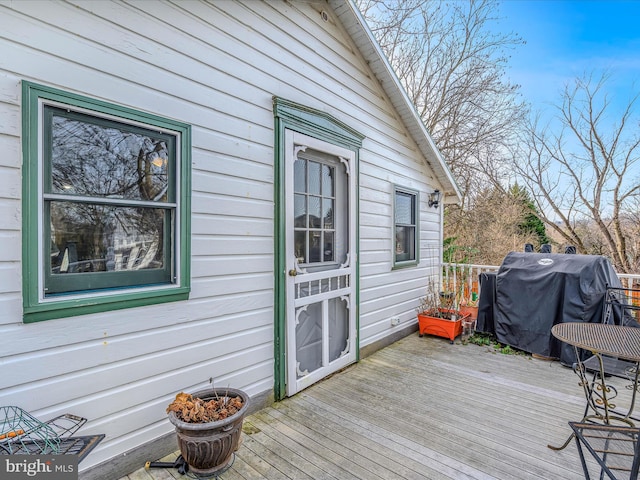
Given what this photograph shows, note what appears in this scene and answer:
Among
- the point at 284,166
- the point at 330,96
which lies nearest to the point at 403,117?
the point at 330,96

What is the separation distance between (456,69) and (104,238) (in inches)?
399

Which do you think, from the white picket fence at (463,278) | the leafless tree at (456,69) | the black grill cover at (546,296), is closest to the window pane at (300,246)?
the black grill cover at (546,296)

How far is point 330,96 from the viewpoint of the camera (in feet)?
11.6

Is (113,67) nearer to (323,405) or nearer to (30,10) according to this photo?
(30,10)

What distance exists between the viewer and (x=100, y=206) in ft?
6.27

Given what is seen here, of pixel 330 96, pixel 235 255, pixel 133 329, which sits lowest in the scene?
pixel 133 329

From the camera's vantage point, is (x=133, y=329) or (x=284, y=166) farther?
(x=284, y=166)

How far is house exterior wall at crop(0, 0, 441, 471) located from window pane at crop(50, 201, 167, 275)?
175mm

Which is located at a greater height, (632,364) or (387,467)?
(632,364)

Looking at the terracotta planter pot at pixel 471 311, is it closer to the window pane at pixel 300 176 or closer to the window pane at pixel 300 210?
the window pane at pixel 300 210

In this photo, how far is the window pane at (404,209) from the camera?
475 cm

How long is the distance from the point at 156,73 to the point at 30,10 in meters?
0.63

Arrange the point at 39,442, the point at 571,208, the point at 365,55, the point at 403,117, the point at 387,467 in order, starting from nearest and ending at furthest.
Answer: the point at 39,442 < the point at 387,467 < the point at 365,55 < the point at 403,117 < the point at 571,208

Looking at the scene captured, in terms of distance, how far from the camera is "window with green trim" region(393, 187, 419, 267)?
4676mm
